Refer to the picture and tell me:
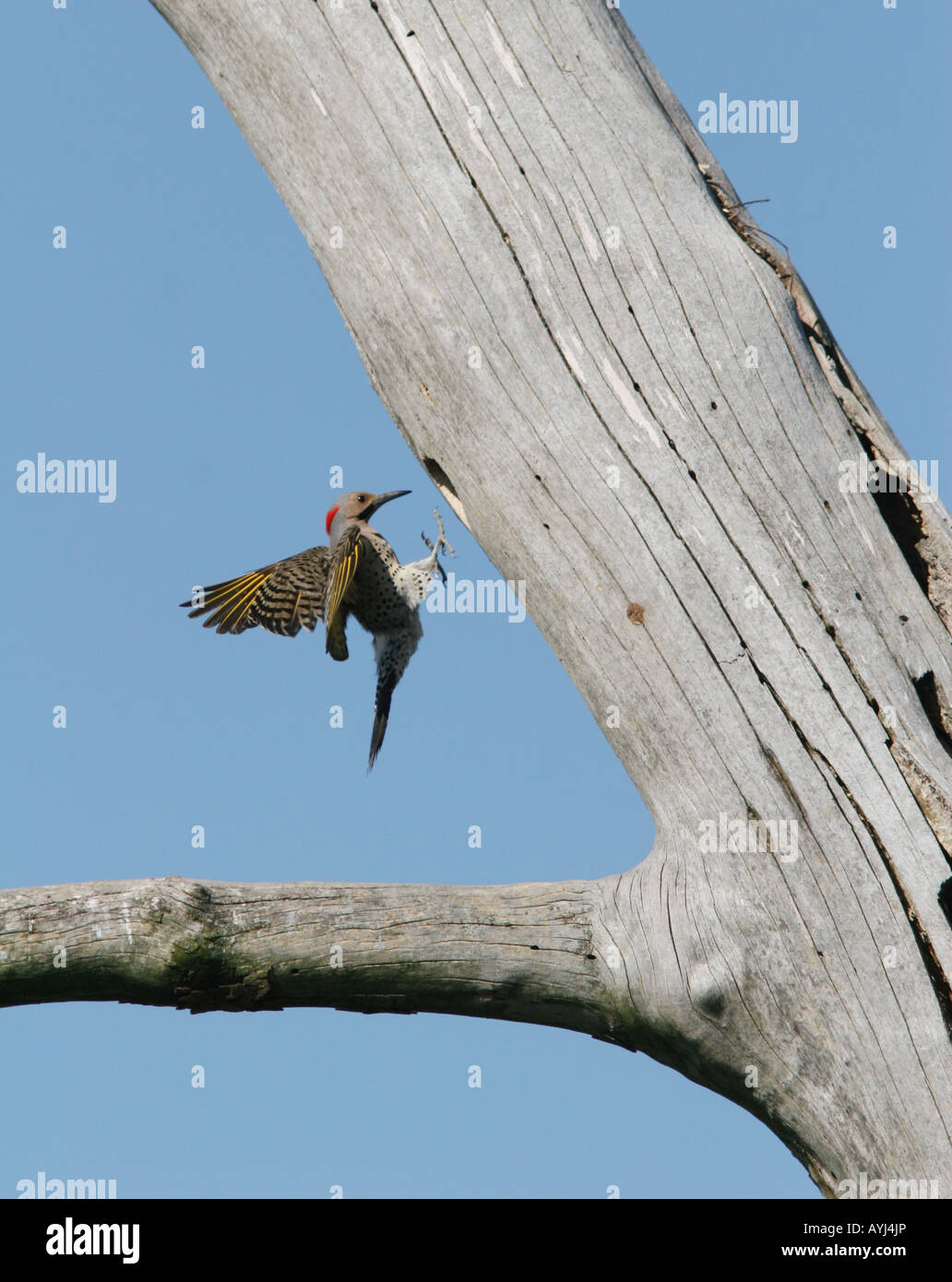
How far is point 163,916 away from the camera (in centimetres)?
332

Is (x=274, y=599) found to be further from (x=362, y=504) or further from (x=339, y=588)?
(x=362, y=504)

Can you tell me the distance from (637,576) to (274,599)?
3.53 m

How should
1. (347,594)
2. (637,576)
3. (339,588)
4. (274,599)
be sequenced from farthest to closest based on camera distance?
(347,594) < (274,599) < (339,588) < (637,576)

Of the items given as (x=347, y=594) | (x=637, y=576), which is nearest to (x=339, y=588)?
(x=347, y=594)

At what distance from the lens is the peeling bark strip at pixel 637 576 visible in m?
3.33

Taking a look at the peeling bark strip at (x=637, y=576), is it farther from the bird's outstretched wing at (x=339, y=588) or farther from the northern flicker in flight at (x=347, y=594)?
the northern flicker in flight at (x=347, y=594)

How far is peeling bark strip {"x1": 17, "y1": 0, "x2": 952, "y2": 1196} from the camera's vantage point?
10.9 ft

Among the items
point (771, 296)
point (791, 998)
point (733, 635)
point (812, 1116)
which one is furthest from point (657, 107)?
point (812, 1116)

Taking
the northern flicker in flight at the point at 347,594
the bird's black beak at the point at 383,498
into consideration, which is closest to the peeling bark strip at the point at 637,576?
the northern flicker in flight at the point at 347,594

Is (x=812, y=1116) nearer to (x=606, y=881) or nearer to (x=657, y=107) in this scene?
(x=606, y=881)

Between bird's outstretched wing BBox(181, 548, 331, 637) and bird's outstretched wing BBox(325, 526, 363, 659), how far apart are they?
0.12 m

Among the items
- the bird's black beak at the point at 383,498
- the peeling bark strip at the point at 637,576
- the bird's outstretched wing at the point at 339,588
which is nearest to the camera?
the peeling bark strip at the point at 637,576

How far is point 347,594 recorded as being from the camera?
Answer: 7.32 m

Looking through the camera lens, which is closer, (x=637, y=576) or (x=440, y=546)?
(x=637, y=576)
